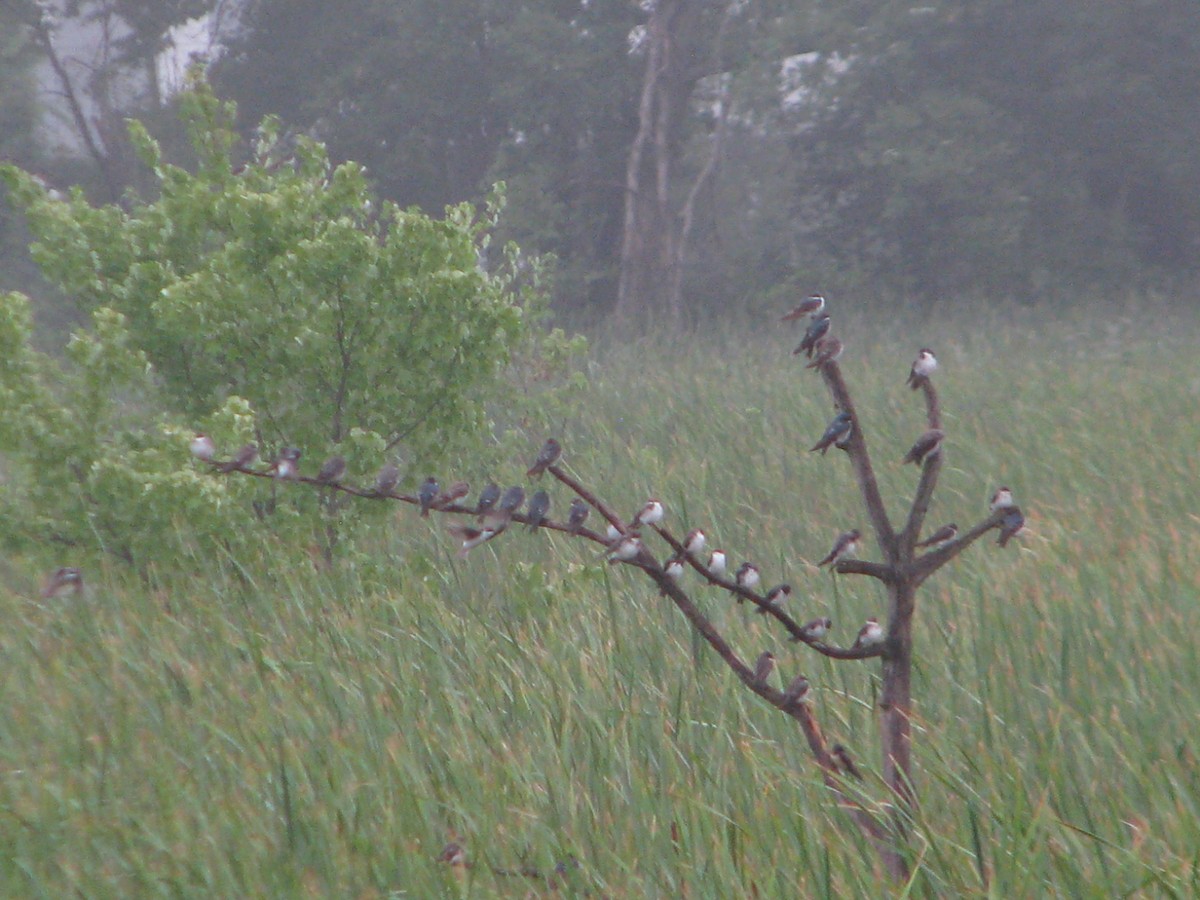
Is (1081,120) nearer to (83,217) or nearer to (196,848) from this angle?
(83,217)

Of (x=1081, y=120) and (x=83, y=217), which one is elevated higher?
(x=1081, y=120)

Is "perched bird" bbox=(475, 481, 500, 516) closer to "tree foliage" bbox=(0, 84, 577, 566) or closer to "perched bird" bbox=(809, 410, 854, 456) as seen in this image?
"perched bird" bbox=(809, 410, 854, 456)

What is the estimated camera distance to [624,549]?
1965mm

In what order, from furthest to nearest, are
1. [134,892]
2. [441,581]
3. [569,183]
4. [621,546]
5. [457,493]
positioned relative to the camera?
[569,183], [441,581], [134,892], [457,493], [621,546]

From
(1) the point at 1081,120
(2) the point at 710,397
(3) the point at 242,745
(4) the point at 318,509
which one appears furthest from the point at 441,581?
(1) the point at 1081,120

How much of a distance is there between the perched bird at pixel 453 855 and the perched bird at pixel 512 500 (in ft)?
2.18

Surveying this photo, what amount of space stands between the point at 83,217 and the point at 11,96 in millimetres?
18050

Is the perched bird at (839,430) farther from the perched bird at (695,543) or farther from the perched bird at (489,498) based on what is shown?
the perched bird at (489,498)

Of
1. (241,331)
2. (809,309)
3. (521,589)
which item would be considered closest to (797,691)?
(809,309)

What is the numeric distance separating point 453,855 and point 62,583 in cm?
235

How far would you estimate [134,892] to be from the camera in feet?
8.17

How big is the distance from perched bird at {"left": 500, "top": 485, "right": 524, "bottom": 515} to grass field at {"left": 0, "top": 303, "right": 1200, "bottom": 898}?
2.26 feet

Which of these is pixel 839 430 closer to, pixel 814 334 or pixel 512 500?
pixel 814 334

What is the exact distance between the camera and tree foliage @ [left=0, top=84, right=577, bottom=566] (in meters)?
4.62
